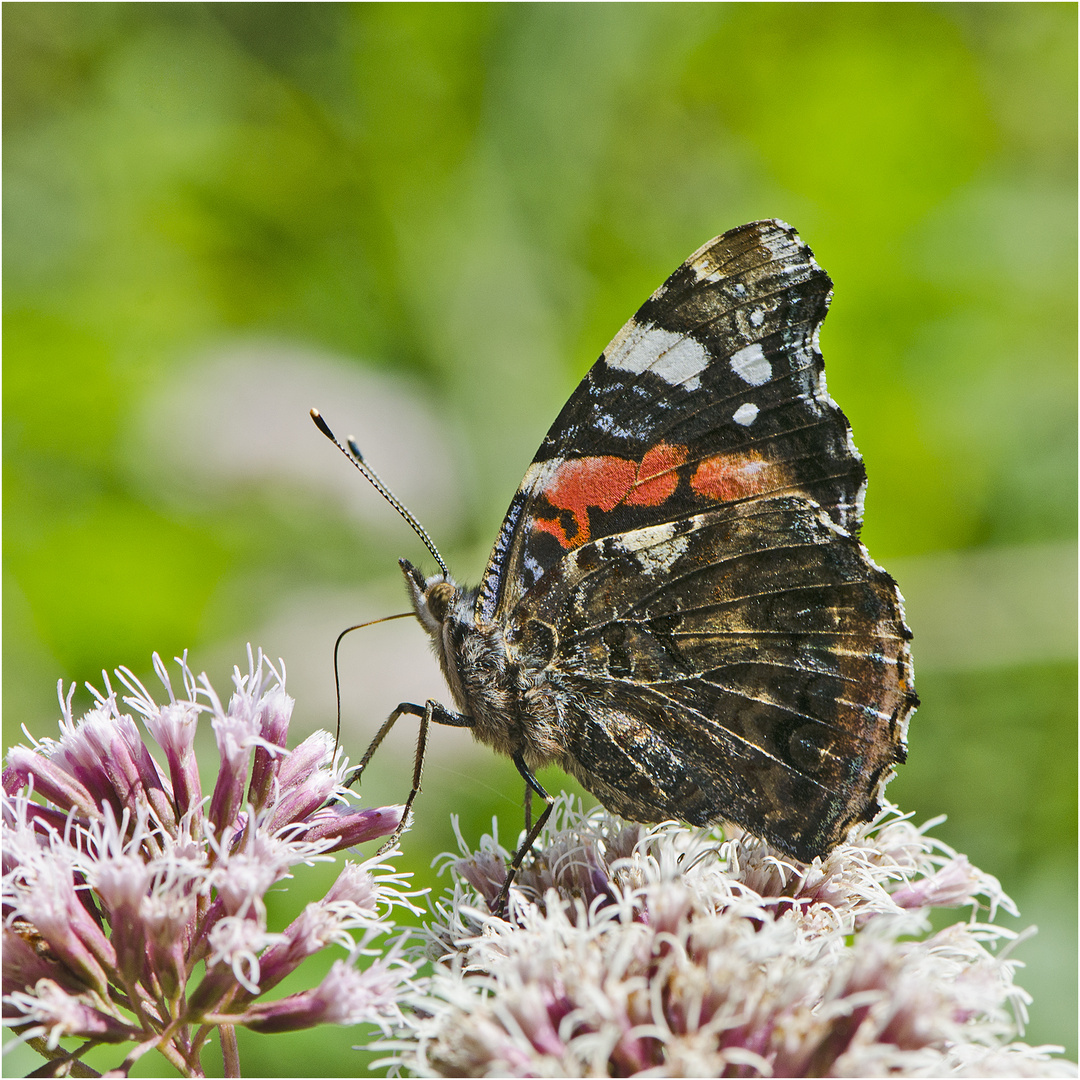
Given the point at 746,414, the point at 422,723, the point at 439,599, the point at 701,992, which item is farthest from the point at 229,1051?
the point at 746,414

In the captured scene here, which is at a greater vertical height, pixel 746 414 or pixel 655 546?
pixel 746 414

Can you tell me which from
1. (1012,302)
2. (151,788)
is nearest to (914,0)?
(1012,302)

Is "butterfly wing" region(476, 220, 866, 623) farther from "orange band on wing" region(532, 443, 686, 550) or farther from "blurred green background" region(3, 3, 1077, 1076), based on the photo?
"blurred green background" region(3, 3, 1077, 1076)

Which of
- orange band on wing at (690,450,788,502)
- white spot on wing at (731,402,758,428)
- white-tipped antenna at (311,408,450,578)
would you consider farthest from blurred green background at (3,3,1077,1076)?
white spot on wing at (731,402,758,428)

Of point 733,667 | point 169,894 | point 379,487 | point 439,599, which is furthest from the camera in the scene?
point 379,487

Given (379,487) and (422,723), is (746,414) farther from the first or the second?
(422,723)

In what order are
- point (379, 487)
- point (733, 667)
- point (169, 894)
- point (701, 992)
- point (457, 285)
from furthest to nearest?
point (457, 285) → point (379, 487) → point (733, 667) → point (169, 894) → point (701, 992)
